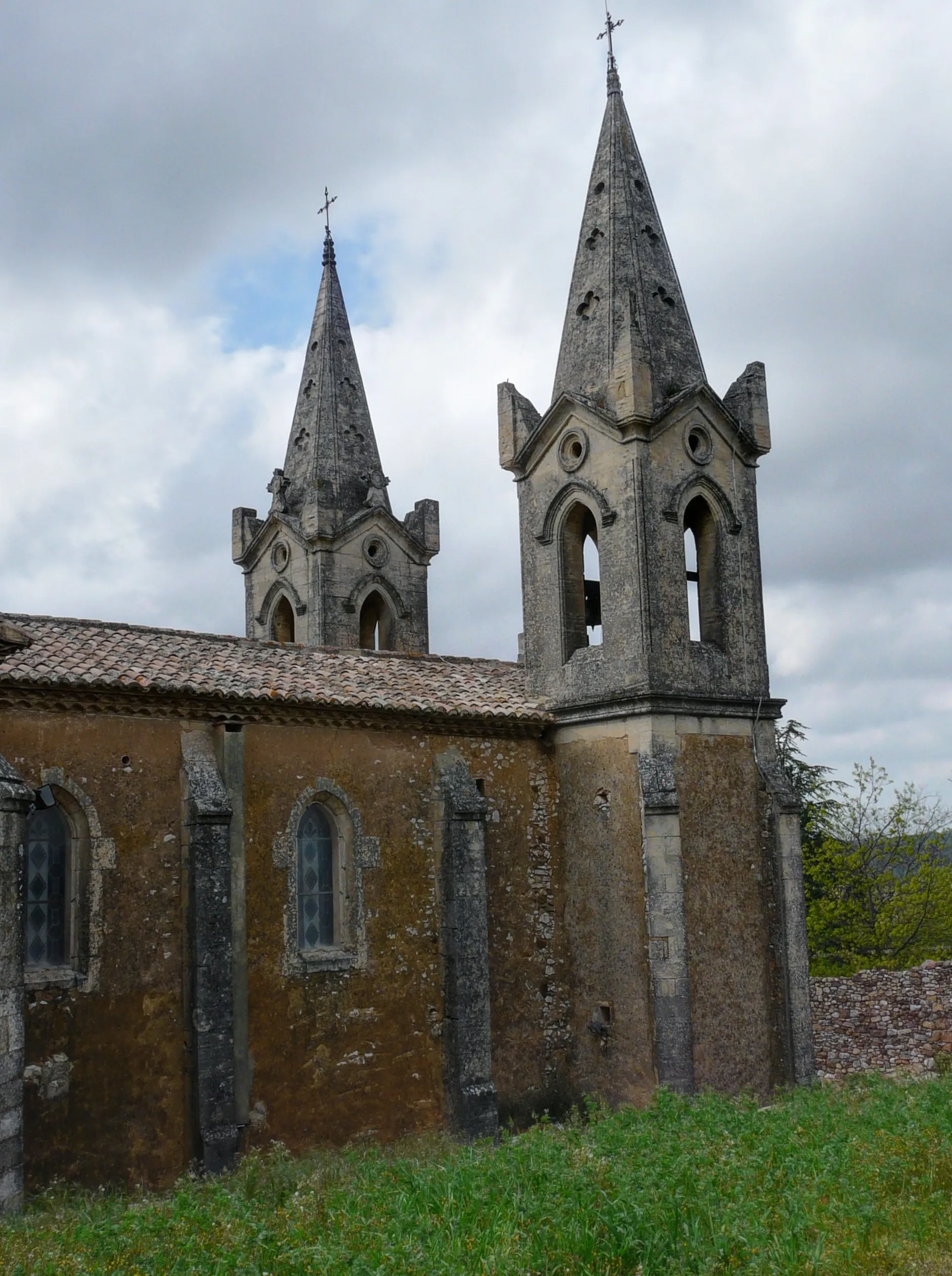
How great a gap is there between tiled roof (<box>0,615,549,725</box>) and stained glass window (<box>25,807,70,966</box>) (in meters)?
1.54

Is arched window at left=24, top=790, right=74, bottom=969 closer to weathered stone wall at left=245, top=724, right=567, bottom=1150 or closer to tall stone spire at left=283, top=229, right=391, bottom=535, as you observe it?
weathered stone wall at left=245, top=724, right=567, bottom=1150

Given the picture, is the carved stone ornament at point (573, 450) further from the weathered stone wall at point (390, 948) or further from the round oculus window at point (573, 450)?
the weathered stone wall at point (390, 948)

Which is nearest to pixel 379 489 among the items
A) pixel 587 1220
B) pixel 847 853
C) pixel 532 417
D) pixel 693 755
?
pixel 532 417

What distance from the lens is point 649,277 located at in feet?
59.1

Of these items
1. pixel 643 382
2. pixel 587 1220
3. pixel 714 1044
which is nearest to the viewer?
pixel 587 1220

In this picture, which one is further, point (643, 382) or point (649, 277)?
point (649, 277)

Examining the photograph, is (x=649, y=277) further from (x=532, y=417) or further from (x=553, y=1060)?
(x=553, y=1060)

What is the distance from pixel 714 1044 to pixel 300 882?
604 centimetres

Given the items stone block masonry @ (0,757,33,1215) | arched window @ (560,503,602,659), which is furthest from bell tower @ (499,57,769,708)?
stone block masonry @ (0,757,33,1215)

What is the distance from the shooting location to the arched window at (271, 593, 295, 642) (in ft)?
77.9

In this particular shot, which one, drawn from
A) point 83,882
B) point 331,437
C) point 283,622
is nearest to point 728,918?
point 83,882

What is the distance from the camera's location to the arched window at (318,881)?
14.2 m

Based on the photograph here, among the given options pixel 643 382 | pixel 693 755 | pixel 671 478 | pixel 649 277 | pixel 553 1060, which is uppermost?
pixel 649 277

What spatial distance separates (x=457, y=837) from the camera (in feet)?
49.1
